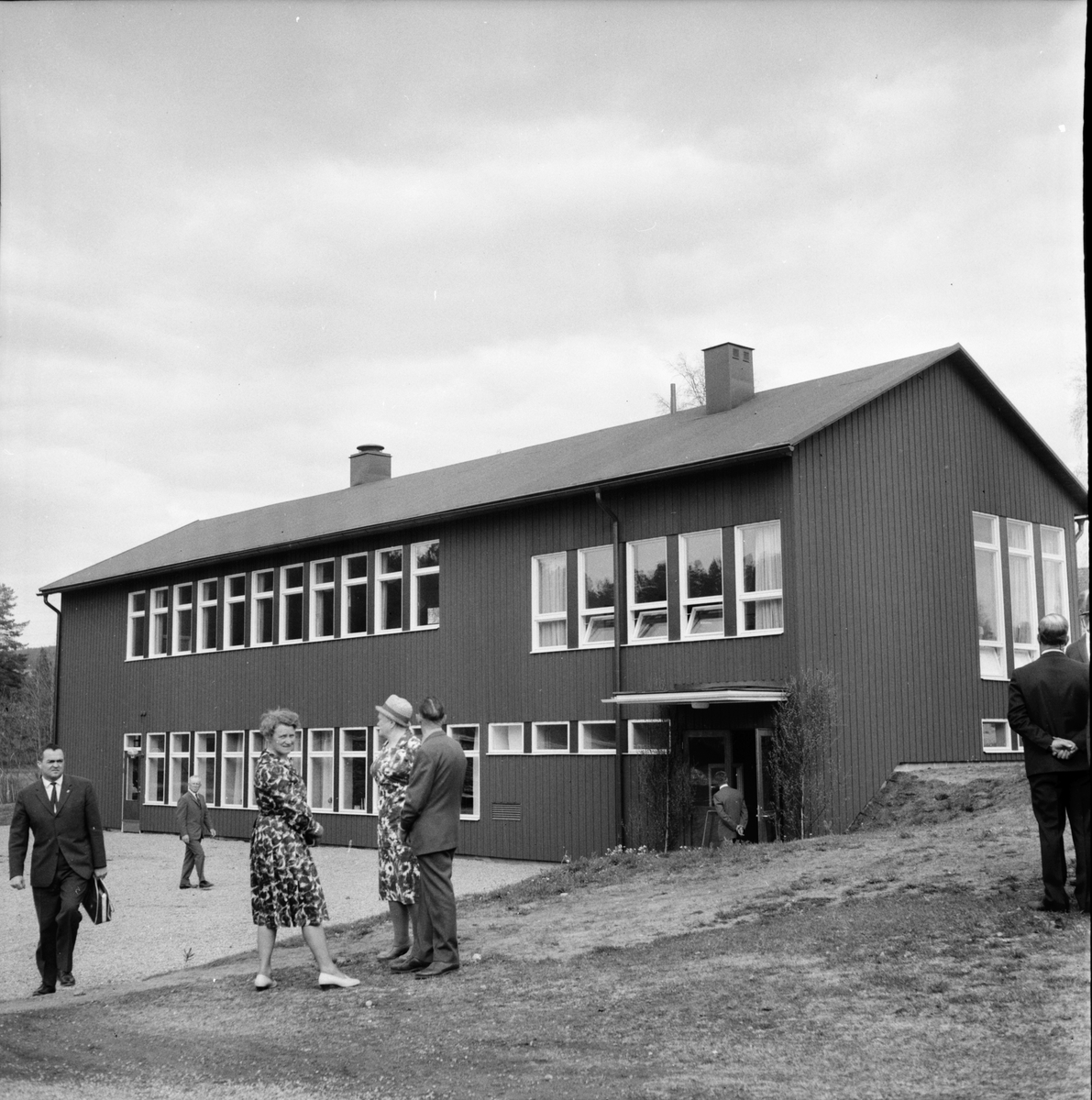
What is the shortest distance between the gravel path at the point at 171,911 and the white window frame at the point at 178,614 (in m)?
5.76

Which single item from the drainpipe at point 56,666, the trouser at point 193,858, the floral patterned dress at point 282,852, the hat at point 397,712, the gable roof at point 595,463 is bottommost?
the trouser at point 193,858

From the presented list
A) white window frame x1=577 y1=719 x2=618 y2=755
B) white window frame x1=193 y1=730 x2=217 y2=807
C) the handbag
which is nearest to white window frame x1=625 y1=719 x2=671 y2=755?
white window frame x1=577 y1=719 x2=618 y2=755

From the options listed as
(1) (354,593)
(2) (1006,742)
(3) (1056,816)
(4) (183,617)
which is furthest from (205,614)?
(3) (1056,816)

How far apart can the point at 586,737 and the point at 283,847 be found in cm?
1386

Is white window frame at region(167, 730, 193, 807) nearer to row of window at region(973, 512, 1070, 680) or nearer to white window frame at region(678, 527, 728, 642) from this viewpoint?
white window frame at region(678, 527, 728, 642)

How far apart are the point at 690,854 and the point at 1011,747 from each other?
9.09 metres

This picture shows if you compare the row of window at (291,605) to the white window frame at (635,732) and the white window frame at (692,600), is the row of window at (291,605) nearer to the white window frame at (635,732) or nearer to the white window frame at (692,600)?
the white window frame at (635,732)

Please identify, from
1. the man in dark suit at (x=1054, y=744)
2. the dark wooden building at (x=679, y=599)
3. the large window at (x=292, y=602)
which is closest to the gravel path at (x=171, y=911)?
the dark wooden building at (x=679, y=599)

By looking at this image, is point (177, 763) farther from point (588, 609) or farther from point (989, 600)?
point (989, 600)

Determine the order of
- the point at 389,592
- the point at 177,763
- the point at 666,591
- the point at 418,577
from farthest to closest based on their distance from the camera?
the point at 177,763
the point at 389,592
the point at 418,577
the point at 666,591

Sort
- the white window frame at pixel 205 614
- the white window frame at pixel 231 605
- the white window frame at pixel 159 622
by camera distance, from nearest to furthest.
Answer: the white window frame at pixel 231 605, the white window frame at pixel 205 614, the white window frame at pixel 159 622

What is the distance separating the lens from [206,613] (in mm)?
32344

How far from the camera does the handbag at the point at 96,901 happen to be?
35.3 ft

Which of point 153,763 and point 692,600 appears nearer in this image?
point 692,600
